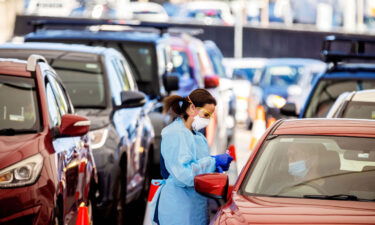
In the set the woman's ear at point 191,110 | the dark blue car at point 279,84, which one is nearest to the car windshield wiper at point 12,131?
the woman's ear at point 191,110

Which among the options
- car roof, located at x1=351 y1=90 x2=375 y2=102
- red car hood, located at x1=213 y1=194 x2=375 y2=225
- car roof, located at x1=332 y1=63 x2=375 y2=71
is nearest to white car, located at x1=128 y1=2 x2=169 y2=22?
car roof, located at x1=332 y1=63 x2=375 y2=71

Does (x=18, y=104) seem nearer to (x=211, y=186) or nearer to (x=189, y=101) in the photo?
(x=189, y=101)

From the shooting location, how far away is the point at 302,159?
8867 mm

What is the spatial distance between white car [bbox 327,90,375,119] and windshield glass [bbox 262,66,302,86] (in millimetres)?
19625

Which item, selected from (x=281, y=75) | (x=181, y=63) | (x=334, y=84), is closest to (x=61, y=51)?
(x=334, y=84)

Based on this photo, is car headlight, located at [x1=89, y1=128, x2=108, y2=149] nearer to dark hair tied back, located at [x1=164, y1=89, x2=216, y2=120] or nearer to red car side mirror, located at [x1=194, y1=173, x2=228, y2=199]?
dark hair tied back, located at [x1=164, y1=89, x2=216, y2=120]

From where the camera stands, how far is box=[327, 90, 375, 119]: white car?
12477mm

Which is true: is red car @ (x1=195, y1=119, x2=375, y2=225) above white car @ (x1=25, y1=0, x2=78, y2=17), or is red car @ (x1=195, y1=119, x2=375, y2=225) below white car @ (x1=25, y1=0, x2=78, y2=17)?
above

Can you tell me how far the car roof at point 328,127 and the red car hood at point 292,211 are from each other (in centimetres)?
82

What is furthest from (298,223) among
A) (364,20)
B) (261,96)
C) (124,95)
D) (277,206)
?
(364,20)

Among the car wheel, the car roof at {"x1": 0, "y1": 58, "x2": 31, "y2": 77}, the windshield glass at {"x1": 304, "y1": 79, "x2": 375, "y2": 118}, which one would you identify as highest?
the car roof at {"x1": 0, "y1": 58, "x2": 31, "y2": 77}

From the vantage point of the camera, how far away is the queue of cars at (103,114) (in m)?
9.91

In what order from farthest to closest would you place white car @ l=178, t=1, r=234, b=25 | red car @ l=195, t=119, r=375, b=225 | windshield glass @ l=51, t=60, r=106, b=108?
white car @ l=178, t=1, r=234, b=25 → windshield glass @ l=51, t=60, r=106, b=108 → red car @ l=195, t=119, r=375, b=225

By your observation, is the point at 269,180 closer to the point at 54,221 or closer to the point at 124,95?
the point at 54,221
